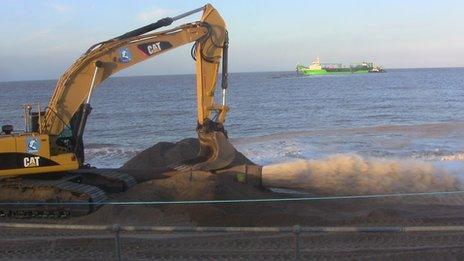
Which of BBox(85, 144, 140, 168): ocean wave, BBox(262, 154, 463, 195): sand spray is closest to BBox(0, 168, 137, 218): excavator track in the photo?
BBox(262, 154, 463, 195): sand spray

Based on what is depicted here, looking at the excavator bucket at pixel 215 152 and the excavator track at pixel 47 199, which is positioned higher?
the excavator bucket at pixel 215 152

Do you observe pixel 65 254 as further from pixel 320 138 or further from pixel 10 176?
pixel 320 138

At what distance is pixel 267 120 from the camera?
134ft

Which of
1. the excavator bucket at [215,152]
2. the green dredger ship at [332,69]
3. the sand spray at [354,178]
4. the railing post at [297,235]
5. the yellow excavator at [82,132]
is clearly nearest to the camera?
the railing post at [297,235]

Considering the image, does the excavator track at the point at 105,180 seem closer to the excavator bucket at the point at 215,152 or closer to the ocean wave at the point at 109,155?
the excavator bucket at the point at 215,152

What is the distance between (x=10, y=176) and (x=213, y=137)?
4255 mm

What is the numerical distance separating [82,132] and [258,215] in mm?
3891

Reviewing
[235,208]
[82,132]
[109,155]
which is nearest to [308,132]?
[109,155]

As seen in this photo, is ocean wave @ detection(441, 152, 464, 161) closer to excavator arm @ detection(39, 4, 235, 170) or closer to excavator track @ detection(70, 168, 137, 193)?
excavator arm @ detection(39, 4, 235, 170)

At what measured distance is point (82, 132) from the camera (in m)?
11.8

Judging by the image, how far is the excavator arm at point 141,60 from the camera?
39.0 ft

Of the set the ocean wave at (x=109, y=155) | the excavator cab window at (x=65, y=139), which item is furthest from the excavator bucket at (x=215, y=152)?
the ocean wave at (x=109, y=155)

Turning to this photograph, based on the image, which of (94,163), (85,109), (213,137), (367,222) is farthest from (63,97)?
(94,163)

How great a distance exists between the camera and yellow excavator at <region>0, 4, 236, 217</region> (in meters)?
11.2
